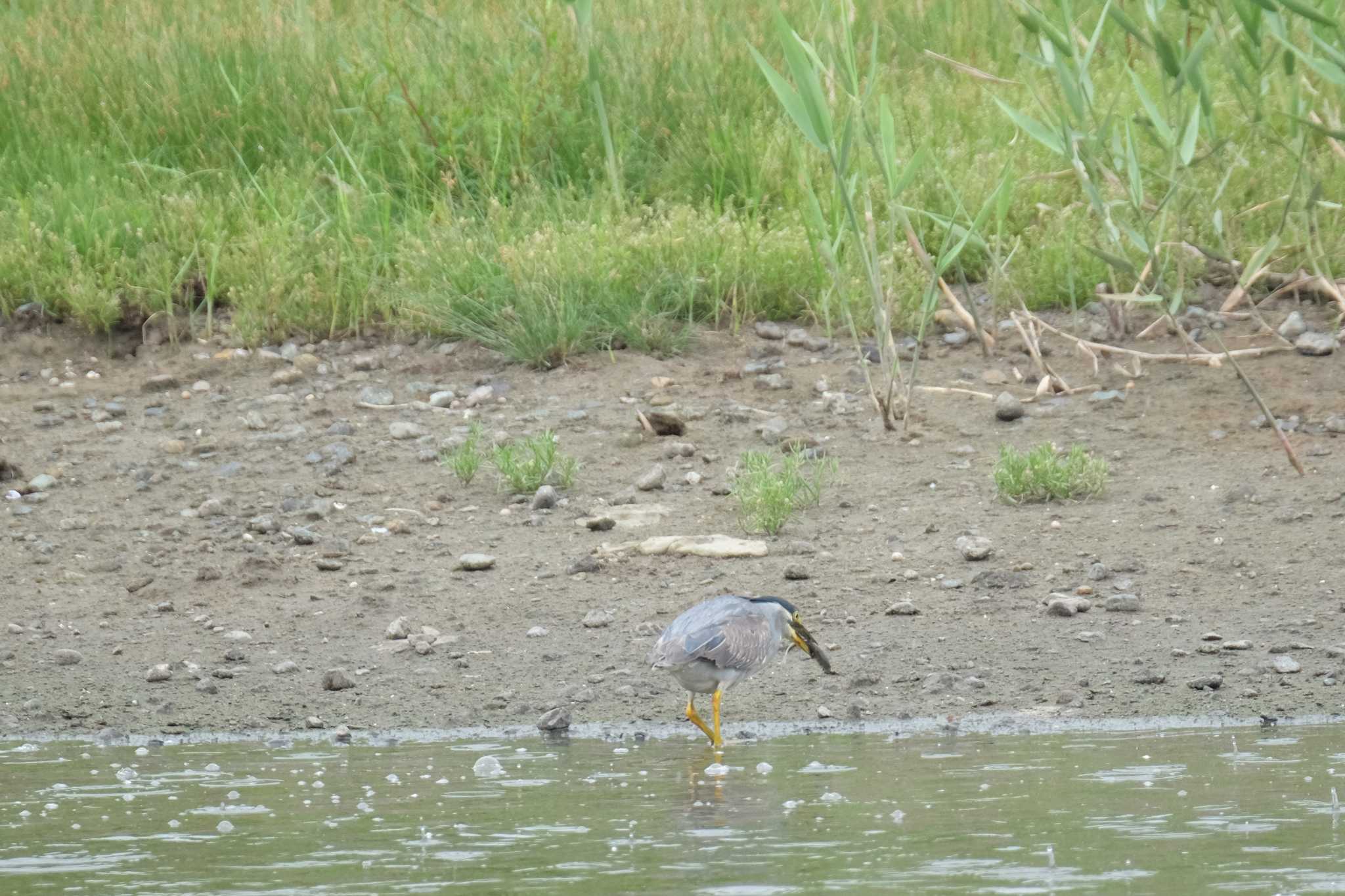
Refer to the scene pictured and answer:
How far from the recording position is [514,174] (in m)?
8.96

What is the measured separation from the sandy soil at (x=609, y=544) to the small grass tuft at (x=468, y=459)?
102 mm

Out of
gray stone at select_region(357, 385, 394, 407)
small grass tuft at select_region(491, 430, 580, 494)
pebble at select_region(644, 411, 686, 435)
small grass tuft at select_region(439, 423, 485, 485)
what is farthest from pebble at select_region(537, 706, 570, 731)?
gray stone at select_region(357, 385, 394, 407)

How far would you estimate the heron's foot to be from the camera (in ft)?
16.8

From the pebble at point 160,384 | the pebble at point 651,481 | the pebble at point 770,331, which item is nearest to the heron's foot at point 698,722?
the pebble at point 651,481

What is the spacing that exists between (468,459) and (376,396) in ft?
3.49

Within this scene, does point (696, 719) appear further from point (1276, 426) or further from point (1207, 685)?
point (1276, 426)

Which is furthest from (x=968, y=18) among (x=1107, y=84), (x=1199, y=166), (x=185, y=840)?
(x=185, y=840)

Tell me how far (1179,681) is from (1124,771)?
34.3 inches

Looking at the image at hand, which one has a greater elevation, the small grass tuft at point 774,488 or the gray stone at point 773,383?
the small grass tuft at point 774,488

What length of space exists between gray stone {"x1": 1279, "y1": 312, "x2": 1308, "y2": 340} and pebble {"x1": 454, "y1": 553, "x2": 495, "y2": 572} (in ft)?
11.9

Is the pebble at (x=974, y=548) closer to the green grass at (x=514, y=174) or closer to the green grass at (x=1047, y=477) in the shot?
the green grass at (x=1047, y=477)

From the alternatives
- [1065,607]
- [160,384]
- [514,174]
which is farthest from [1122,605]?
[160,384]

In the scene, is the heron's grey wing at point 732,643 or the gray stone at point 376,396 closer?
the heron's grey wing at point 732,643

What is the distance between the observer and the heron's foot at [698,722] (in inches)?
202
